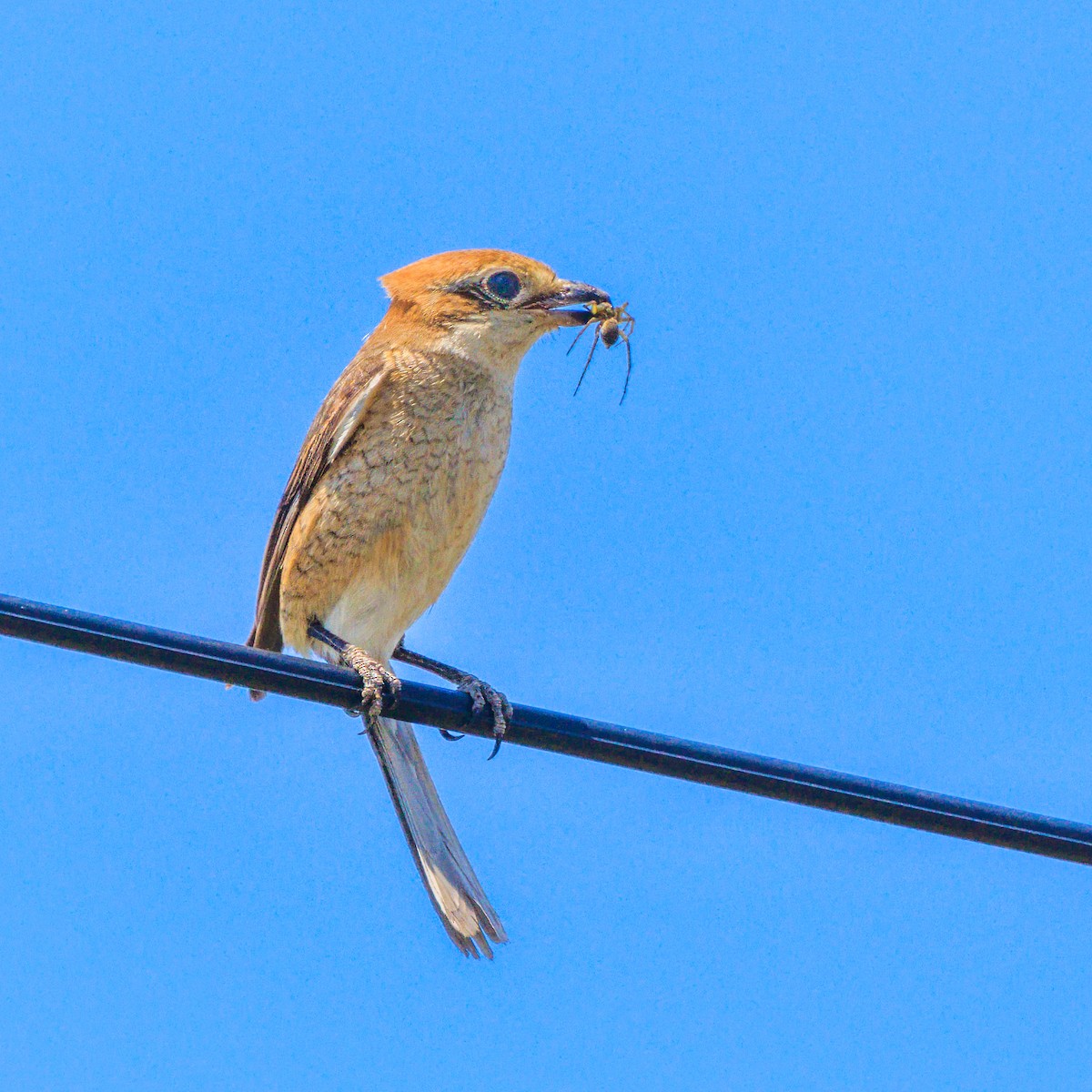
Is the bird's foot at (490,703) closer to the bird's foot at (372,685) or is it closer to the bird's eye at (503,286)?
the bird's foot at (372,685)

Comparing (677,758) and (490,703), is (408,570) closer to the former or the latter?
(490,703)

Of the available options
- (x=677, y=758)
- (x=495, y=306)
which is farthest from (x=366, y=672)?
(x=495, y=306)

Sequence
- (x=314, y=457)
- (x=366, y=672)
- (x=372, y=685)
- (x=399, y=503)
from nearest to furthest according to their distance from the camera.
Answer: (x=372, y=685)
(x=366, y=672)
(x=399, y=503)
(x=314, y=457)

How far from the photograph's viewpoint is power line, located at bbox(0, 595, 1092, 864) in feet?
10.7

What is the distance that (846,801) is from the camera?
342cm

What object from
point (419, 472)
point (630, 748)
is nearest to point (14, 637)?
point (630, 748)

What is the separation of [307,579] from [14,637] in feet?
7.46

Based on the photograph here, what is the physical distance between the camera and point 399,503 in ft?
17.4

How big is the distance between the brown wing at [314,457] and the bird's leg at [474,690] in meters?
0.54

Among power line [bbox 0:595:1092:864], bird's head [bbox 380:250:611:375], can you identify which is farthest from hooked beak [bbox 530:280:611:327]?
power line [bbox 0:595:1092:864]

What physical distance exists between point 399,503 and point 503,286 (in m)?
1.02

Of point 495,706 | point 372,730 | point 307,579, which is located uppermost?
point 307,579

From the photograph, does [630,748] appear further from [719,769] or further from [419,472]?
[419,472]

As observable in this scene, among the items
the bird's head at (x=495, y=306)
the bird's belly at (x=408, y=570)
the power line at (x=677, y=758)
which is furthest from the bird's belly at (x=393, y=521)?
the power line at (x=677, y=758)
